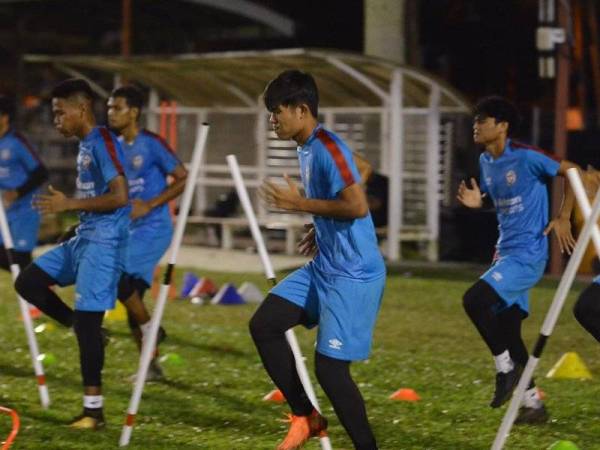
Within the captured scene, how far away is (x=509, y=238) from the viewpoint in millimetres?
8758

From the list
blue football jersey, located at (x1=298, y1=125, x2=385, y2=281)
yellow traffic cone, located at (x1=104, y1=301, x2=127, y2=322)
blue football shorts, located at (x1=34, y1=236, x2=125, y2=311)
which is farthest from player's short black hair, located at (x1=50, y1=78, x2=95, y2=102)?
yellow traffic cone, located at (x1=104, y1=301, x2=127, y2=322)

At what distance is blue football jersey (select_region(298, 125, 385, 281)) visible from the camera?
22.1 ft

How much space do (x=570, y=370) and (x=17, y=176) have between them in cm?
474

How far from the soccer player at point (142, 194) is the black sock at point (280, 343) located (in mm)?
2603

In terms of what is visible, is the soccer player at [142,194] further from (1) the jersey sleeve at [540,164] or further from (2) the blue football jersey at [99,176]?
(1) the jersey sleeve at [540,164]

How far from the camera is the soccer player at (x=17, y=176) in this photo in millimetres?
12039

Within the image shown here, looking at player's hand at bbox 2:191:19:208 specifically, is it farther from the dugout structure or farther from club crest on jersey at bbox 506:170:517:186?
the dugout structure

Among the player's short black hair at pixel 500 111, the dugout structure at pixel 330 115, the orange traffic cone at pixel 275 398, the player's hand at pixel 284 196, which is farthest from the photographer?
the dugout structure at pixel 330 115

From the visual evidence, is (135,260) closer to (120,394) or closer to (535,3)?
(120,394)

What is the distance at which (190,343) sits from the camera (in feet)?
40.0

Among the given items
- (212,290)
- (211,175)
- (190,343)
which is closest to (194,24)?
(211,175)

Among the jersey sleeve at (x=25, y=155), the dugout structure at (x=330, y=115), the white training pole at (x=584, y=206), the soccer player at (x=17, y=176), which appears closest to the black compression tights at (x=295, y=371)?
the white training pole at (x=584, y=206)

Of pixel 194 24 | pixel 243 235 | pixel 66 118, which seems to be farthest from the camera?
pixel 194 24

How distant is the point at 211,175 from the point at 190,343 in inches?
488
